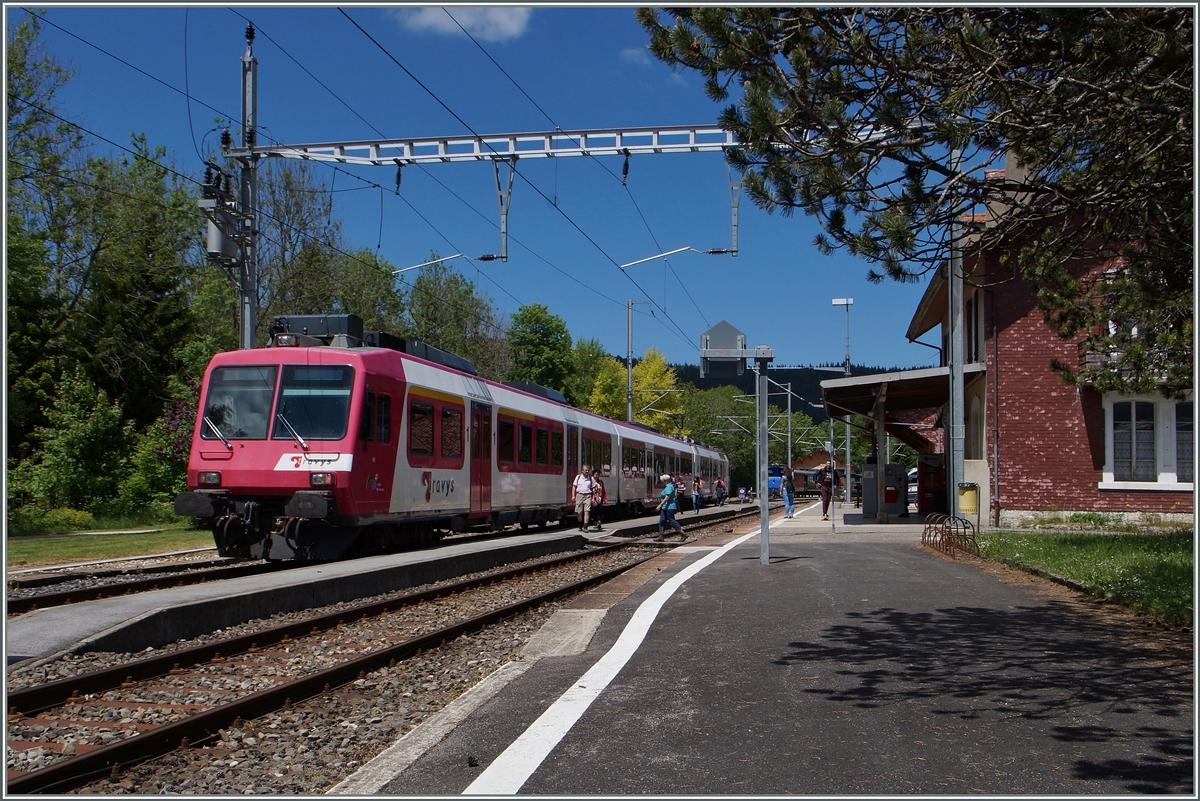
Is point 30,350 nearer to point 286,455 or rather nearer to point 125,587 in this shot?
point 286,455

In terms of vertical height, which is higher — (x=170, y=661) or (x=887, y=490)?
A: (x=887, y=490)

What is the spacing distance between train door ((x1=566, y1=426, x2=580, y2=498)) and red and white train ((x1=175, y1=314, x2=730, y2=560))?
23.6 ft

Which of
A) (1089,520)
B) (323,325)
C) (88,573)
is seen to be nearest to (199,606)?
(88,573)

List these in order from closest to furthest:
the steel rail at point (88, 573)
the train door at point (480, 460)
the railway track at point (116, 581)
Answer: the railway track at point (116, 581) → the steel rail at point (88, 573) → the train door at point (480, 460)

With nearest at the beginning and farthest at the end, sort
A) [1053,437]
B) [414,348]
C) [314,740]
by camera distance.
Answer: [314,740], [414,348], [1053,437]

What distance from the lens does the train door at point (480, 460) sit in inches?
741

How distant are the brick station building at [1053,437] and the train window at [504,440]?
9.19 m

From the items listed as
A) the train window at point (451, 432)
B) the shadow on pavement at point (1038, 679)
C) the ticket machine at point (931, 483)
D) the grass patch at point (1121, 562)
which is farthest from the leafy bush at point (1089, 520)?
the shadow on pavement at point (1038, 679)

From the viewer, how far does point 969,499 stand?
22.1 meters

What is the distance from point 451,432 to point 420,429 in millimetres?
1424

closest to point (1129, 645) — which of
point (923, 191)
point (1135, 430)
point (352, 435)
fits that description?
point (923, 191)

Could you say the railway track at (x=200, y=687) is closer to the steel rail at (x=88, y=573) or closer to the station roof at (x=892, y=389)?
the steel rail at (x=88, y=573)

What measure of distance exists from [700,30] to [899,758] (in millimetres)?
4190

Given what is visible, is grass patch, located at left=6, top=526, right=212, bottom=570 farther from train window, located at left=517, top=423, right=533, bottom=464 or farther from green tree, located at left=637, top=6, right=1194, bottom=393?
green tree, located at left=637, top=6, right=1194, bottom=393
